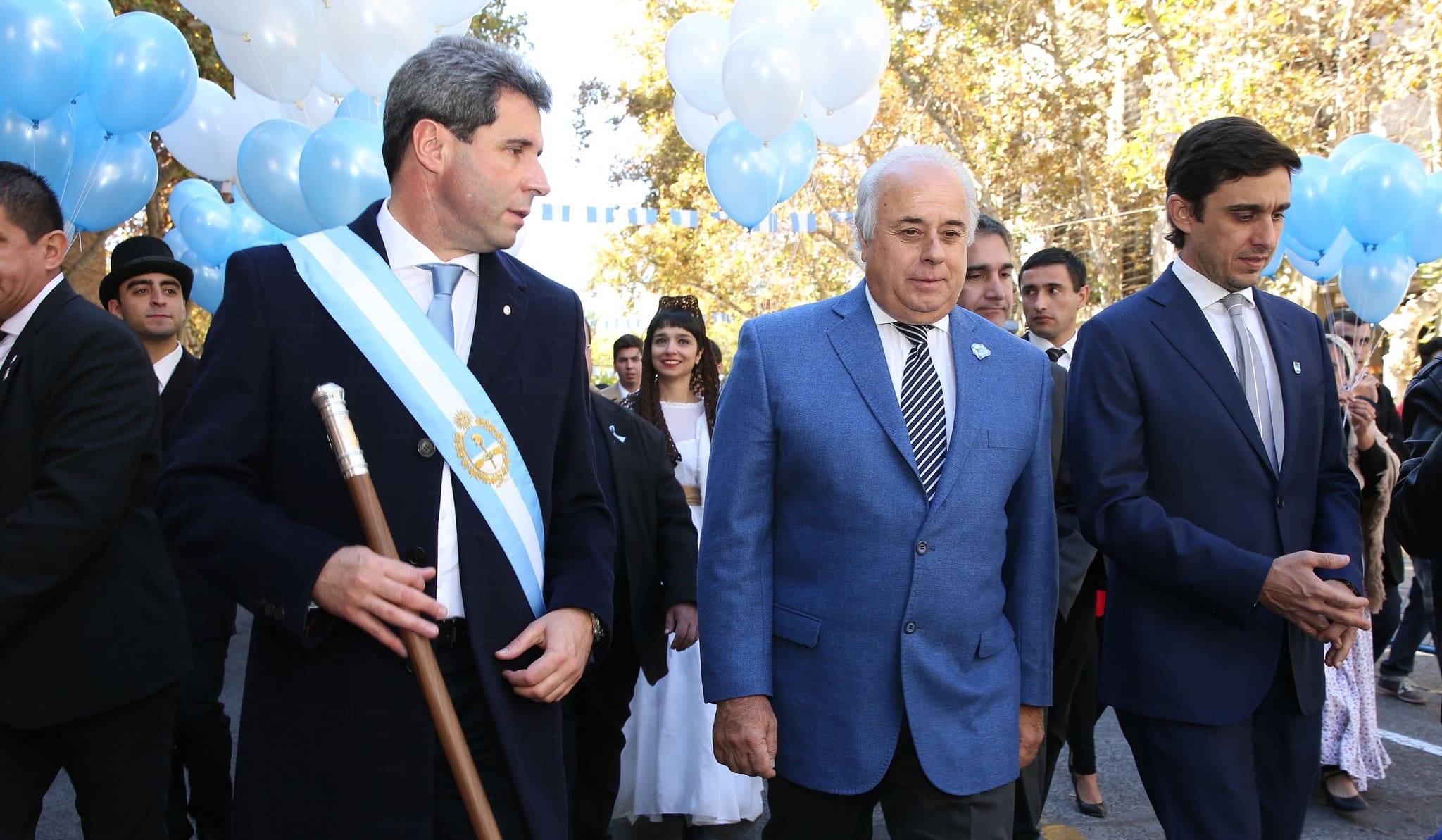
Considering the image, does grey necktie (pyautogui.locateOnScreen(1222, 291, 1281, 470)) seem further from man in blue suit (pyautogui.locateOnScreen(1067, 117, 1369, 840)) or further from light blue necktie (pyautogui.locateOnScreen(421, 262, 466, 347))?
light blue necktie (pyautogui.locateOnScreen(421, 262, 466, 347))

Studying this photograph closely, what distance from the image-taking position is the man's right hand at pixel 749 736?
101 inches

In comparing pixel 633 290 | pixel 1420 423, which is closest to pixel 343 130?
pixel 1420 423

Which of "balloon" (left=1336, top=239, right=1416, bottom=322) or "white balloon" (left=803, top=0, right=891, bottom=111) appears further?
"white balloon" (left=803, top=0, right=891, bottom=111)

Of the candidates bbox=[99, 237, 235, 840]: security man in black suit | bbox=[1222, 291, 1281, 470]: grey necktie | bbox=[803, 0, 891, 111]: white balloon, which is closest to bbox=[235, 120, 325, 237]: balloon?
bbox=[99, 237, 235, 840]: security man in black suit

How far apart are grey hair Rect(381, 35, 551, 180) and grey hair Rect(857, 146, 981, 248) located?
0.89 m

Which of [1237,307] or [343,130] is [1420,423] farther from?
[343,130]

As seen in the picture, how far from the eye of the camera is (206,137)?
788cm

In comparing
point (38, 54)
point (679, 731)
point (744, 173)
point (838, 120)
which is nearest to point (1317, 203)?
point (744, 173)

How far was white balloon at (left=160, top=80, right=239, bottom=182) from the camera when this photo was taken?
7.80 m

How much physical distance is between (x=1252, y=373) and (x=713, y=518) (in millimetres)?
1475

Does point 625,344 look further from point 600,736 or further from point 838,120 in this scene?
point 600,736

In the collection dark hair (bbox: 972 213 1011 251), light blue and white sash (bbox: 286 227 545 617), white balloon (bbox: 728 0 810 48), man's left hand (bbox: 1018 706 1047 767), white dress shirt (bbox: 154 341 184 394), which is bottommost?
man's left hand (bbox: 1018 706 1047 767)

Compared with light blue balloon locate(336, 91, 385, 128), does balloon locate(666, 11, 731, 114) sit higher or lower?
higher

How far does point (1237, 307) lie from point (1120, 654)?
3.18 feet
